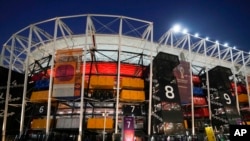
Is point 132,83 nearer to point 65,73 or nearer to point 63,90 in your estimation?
point 65,73

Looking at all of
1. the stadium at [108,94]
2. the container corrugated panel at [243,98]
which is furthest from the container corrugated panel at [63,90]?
the container corrugated panel at [243,98]

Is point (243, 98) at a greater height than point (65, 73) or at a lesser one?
lesser

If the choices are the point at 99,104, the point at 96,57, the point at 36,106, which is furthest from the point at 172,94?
the point at 36,106

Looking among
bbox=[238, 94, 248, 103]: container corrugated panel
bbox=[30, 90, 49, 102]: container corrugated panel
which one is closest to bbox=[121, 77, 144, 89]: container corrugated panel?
bbox=[30, 90, 49, 102]: container corrugated panel

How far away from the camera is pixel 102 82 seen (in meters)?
39.0

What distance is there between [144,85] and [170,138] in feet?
31.9

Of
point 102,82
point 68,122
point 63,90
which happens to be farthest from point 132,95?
point 68,122

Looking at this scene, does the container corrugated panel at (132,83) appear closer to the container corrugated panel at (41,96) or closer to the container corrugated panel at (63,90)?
the container corrugated panel at (63,90)

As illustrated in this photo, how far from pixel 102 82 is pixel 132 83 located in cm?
471

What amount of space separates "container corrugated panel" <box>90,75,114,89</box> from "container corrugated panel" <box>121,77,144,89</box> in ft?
6.04

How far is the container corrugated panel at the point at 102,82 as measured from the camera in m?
38.8

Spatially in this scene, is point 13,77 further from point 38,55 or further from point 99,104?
point 99,104

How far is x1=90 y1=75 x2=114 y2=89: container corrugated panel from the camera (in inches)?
1528

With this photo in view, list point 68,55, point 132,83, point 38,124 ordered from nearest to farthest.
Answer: point 68,55
point 38,124
point 132,83
